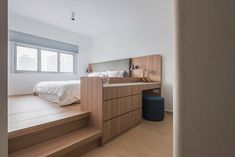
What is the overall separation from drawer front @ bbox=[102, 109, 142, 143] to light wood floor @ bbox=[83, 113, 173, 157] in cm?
8

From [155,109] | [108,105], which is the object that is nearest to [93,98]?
[108,105]

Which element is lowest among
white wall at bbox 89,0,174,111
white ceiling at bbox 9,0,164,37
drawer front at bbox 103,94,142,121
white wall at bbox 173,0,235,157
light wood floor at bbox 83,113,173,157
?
light wood floor at bbox 83,113,173,157

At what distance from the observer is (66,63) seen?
4777mm

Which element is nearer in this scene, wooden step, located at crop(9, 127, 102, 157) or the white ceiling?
wooden step, located at crop(9, 127, 102, 157)

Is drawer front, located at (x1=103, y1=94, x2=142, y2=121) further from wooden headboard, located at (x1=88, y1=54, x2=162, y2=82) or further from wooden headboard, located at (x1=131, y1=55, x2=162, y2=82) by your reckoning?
wooden headboard, located at (x1=131, y1=55, x2=162, y2=82)

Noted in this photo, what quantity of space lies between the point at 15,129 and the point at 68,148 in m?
0.56

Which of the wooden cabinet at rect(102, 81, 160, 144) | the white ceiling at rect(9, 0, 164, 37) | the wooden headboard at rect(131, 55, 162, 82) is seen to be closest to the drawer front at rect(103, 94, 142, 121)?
the wooden cabinet at rect(102, 81, 160, 144)

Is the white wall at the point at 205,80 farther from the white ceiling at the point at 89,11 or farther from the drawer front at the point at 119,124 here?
the white ceiling at the point at 89,11

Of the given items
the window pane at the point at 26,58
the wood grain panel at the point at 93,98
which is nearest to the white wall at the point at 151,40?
the wood grain panel at the point at 93,98

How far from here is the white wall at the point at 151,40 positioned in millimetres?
3211

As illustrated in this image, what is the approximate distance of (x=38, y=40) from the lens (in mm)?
3830

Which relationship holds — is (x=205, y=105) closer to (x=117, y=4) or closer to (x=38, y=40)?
(x=117, y=4)

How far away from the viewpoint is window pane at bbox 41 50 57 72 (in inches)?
163

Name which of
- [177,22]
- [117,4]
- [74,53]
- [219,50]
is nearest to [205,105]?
[219,50]
